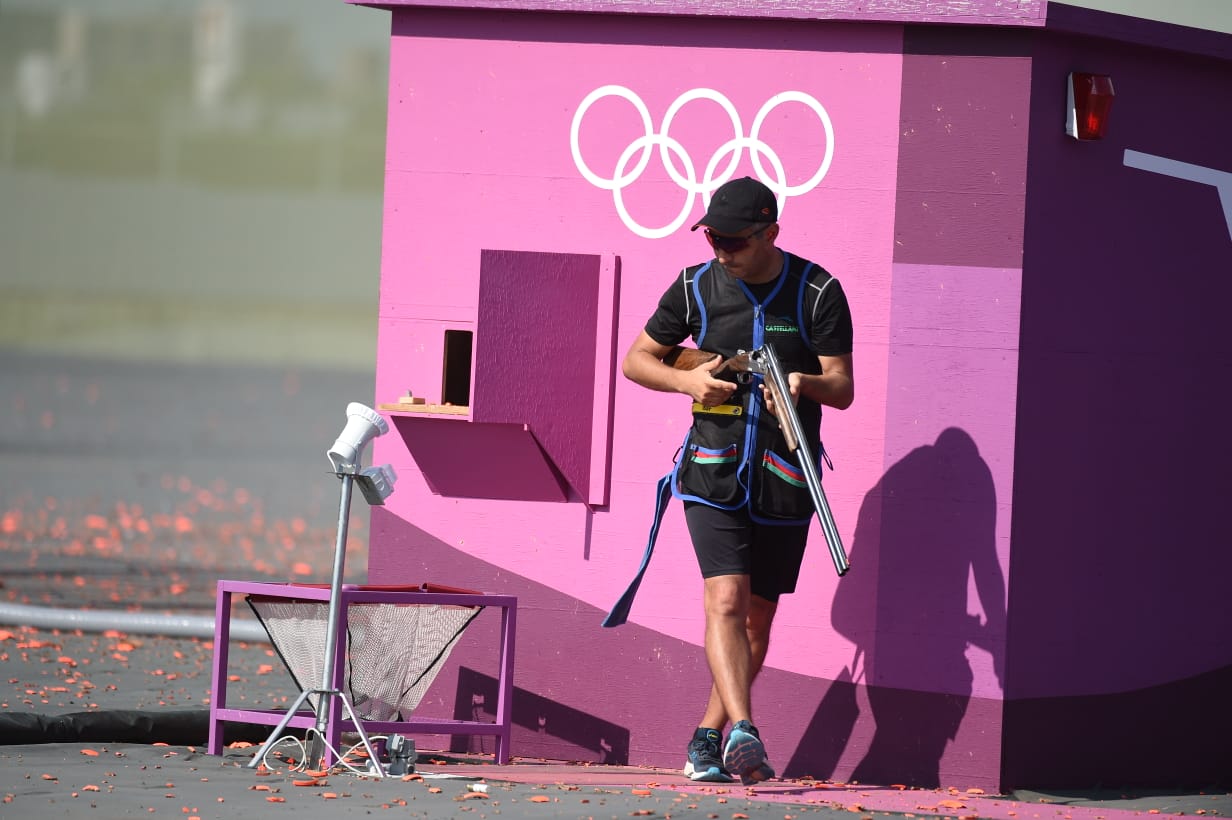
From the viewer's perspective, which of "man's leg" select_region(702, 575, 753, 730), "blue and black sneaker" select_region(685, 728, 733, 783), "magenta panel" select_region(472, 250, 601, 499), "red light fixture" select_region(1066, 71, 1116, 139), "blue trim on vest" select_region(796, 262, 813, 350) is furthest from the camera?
"magenta panel" select_region(472, 250, 601, 499)

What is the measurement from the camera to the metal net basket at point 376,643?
6305mm

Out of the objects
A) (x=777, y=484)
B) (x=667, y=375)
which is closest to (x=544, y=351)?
(x=667, y=375)

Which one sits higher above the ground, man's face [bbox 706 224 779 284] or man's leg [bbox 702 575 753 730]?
man's face [bbox 706 224 779 284]

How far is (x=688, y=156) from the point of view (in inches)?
263

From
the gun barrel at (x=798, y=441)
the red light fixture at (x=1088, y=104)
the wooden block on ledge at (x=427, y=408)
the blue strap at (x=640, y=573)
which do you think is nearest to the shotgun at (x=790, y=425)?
the gun barrel at (x=798, y=441)

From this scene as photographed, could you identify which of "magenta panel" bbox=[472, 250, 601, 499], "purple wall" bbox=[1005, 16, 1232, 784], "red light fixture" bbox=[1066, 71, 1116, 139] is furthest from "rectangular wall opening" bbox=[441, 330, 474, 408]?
"red light fixture" bbox=[1066, 71, 1116, 139]

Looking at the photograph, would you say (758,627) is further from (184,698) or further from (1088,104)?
(184,698)

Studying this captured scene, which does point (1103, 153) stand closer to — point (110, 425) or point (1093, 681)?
point (1093, 681)

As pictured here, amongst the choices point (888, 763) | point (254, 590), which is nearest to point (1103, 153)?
point (888, 763)

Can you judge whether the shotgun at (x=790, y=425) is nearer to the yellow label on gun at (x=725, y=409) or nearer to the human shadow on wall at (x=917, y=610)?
the yellow label on gun at (x=725, y=409)

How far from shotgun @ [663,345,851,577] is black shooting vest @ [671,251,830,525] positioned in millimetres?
85

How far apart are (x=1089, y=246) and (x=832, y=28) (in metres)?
1.18

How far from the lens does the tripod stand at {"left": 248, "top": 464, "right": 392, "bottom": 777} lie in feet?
19.7

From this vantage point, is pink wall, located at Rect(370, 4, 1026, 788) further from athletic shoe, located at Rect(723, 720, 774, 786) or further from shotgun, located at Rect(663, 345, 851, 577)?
athletic shoe, located at Rect(723, 720, 774, 786)
